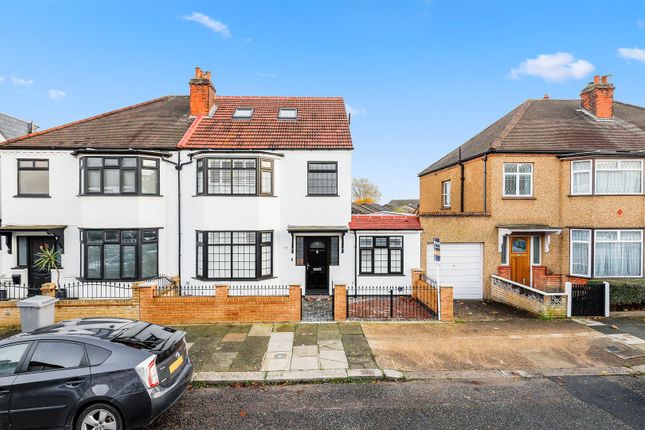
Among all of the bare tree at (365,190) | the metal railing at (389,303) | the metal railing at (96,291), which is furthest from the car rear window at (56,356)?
the bare tree at (365,190)

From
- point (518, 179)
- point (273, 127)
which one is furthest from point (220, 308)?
point (518, 179)

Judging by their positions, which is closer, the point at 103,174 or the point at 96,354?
the point at 96,354

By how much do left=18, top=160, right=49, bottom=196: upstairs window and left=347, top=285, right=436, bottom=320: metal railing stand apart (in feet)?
41.9

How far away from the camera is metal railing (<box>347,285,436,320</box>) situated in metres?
11.4

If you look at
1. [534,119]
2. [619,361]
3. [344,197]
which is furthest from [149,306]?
[534,119]

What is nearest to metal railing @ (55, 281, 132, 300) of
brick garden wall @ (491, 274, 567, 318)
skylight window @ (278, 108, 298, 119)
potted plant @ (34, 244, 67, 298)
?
potted plant @ (34, 244, 67, 298)

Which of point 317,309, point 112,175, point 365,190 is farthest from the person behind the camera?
point 365,190

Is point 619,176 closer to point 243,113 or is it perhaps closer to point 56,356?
point 243,113

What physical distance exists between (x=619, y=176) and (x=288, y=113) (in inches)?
546

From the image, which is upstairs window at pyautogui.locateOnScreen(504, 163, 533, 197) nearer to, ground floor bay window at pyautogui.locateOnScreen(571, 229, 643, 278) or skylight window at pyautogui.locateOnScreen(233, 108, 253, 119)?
ground floor bay window at pyautogui.locateOnScreen(571, 229, 643, 278)

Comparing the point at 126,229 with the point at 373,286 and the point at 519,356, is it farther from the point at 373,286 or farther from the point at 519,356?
the point at 519,356

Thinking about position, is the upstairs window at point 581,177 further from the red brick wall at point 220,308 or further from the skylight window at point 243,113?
the skylight window at point 243,113

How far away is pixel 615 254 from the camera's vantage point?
13.5 metres

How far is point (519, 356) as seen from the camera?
8.27m
